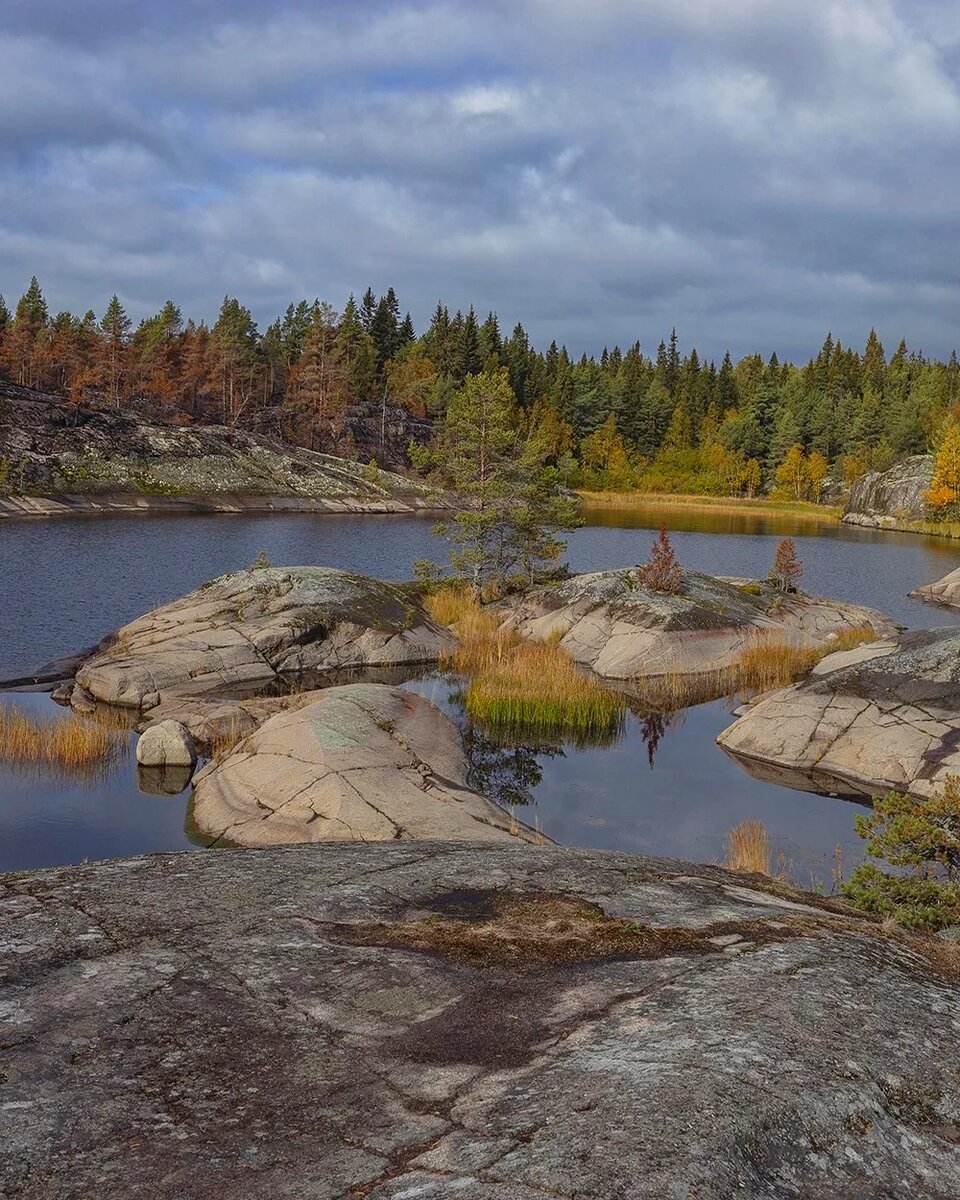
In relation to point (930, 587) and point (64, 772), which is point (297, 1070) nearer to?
point (64, 772)

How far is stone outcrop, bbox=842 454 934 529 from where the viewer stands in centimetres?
10350

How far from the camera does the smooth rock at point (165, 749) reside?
1919 centimetres

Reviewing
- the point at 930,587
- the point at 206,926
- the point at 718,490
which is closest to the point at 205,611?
the point at 206,926

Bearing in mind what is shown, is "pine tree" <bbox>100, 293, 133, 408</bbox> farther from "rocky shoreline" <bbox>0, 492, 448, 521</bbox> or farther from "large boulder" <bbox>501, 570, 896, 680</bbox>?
"large boulder" <bbox>501, 570, 896, 680</bbox>

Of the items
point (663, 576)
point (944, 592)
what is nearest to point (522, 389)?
point (944, 592)

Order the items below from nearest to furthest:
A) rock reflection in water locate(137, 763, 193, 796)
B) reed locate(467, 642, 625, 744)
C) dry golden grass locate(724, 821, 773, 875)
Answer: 1. dry golden grass locate(724, 821, 773, 875)
2. rock reflection in water locate(137, 763, 193, 796)
3. reed locate(467, 642, 625, 744)

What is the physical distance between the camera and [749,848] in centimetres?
1528

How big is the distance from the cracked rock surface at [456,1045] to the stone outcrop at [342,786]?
6517mm

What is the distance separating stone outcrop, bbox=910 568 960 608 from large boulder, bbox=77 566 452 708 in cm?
2730

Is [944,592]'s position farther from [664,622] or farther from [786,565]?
[664,622]

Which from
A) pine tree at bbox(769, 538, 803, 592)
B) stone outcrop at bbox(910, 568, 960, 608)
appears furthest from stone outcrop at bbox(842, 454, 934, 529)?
Answer: pine tree at bbox(769, 538, 803, 592)

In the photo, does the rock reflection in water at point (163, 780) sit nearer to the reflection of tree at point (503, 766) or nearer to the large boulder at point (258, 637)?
the large boulder at point (258, 637)

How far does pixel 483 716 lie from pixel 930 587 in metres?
34.8

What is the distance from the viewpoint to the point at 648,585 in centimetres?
3266
